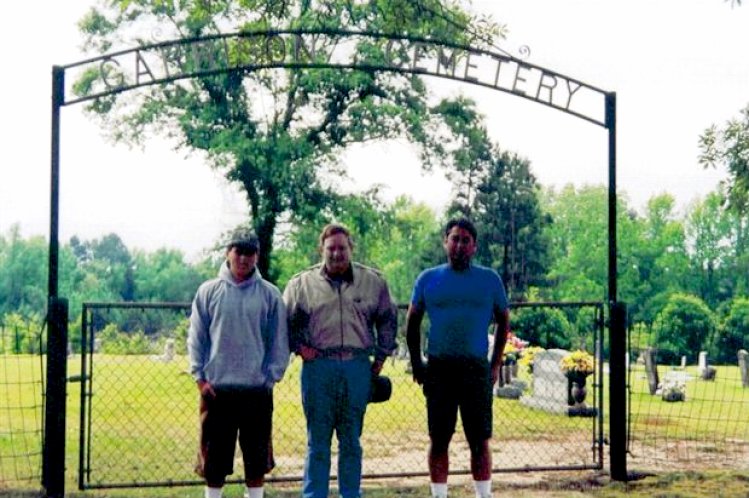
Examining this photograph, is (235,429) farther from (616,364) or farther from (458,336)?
(616,364)

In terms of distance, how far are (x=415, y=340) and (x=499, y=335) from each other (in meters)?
0.51

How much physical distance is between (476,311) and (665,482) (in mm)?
2733

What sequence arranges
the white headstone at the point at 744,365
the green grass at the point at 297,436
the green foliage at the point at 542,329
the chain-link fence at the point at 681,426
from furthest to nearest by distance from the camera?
the green foliage at the point at 542,329 < the white headstone at the point at 744,365 < the chain-link fence at the point at 681,426 < the green grass at the point at 297,436

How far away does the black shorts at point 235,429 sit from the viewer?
5738 mm

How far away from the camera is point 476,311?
603cm

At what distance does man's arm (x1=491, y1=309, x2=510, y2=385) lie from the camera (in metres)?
6.14

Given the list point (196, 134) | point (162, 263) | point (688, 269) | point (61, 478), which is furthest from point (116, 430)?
point (162, 263)

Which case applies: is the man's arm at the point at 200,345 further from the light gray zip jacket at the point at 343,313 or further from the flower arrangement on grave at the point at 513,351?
the flower arrangement on grave at the point at 513,351

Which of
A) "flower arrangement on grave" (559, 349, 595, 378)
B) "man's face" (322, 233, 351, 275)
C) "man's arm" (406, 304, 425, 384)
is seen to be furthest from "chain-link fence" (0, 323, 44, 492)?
"flower arrangement on grave" (559, 349, 595, 378)

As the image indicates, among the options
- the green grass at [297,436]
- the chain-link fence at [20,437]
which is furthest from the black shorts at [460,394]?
the chain-link fence at [20,437]

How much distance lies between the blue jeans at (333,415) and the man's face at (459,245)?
0.79m

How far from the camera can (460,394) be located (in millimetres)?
6086

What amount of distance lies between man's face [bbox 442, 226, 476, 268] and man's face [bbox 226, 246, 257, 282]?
3.67ft

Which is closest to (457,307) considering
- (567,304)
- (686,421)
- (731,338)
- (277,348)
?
A: (277,348)
